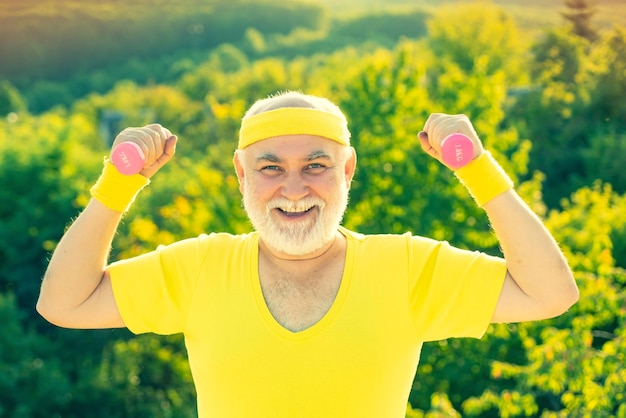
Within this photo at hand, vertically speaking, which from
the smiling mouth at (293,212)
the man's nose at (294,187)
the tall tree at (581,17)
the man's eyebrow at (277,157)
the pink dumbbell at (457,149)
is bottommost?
the smiling mouth at (293,212)

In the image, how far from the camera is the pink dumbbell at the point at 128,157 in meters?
2.90

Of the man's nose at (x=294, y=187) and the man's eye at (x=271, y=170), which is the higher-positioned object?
the man's eye at (x=271, y=170)

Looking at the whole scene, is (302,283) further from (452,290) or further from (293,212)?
(452,290)

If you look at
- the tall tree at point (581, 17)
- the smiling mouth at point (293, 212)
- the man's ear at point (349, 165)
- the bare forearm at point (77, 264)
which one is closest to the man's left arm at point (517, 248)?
the man's ear at point (349, 165)

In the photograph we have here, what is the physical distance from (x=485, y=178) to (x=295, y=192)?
0.63 m

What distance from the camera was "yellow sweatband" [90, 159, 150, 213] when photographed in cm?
295

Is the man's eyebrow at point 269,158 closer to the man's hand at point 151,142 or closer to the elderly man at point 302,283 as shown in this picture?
the elderly man at point 302,283

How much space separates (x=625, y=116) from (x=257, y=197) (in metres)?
23.0

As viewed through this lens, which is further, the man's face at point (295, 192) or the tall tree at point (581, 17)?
the tall tree at point (581, 17)

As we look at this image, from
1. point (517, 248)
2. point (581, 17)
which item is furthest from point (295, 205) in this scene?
point (581, 17)

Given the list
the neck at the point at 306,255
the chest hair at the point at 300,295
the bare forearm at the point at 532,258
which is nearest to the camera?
the bare forearm at the point at 532,258

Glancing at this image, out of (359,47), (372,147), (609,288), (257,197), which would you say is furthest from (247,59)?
(257,197)

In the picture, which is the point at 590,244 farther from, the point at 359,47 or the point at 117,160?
the point at 359,47

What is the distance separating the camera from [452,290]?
2.87 m
